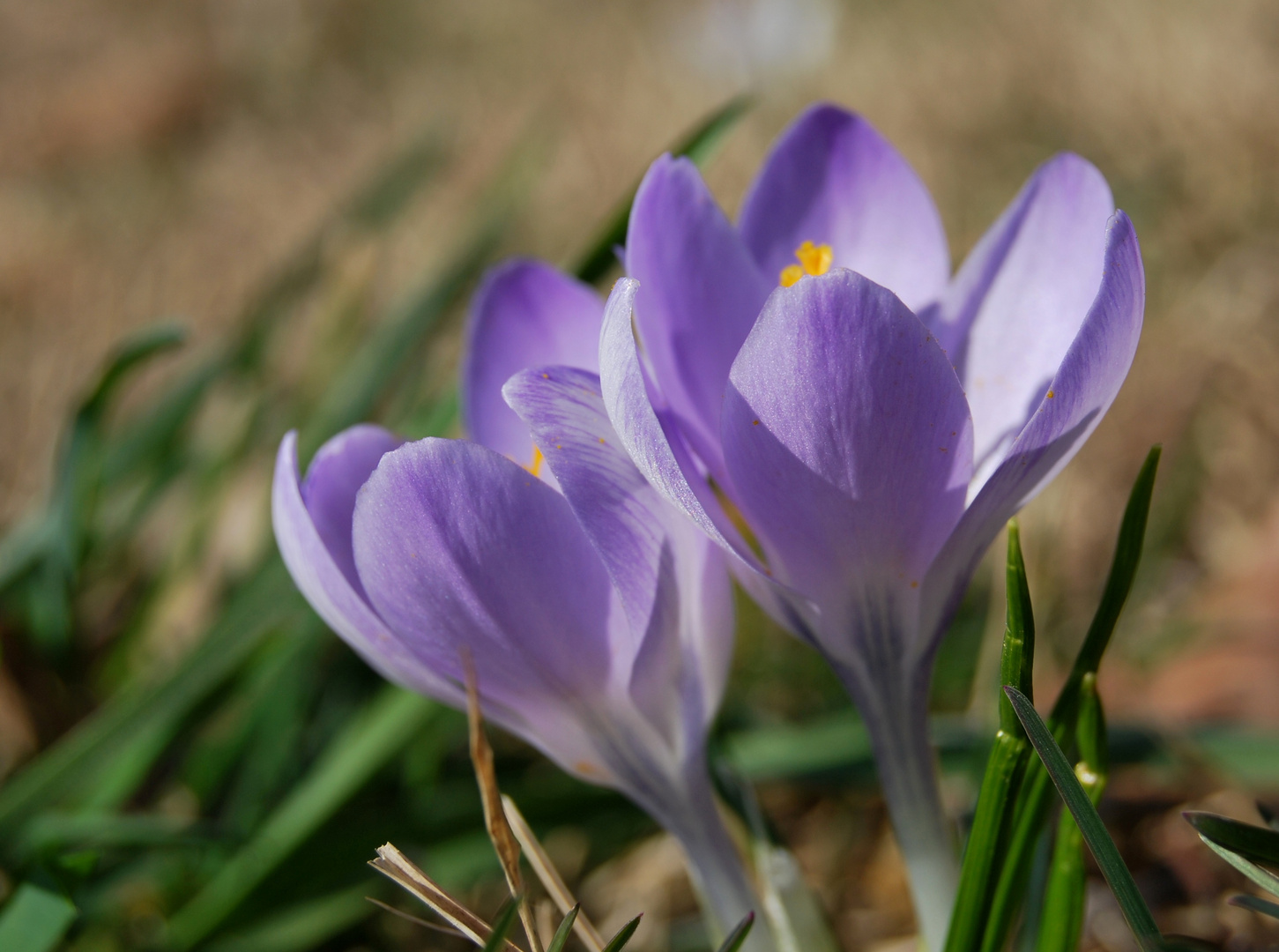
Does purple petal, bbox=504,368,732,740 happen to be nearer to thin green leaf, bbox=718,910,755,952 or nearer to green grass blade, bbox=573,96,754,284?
thin green leaf, bbox=718,910,755,952

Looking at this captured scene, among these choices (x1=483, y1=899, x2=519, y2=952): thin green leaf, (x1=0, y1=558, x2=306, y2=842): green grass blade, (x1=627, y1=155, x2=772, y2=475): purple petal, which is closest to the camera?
(x1=483, y1=899, x2=519, y2=952): thin green leaf

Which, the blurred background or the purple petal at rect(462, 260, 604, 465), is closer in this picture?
the purple petal at rect(462, 260, 604, 465)

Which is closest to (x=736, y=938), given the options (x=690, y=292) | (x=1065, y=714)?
(x=1065, y=714)

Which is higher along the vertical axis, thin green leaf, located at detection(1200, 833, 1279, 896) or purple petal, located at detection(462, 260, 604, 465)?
purple petal, located at detection(462, 260, 604, 465)

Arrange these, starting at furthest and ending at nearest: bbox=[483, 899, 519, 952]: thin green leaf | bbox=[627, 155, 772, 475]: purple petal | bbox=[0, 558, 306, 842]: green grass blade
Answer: bbox=[0, 558, 306, 842]: green grass blade → bbox=[627, 155, 772, 475]: purple petal → bbox=[483, 899, 519, 952]: thin green leaf

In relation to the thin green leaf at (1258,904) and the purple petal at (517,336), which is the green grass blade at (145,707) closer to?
the purple petal at (517,336)

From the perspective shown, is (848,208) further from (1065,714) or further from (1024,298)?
(1065,714)

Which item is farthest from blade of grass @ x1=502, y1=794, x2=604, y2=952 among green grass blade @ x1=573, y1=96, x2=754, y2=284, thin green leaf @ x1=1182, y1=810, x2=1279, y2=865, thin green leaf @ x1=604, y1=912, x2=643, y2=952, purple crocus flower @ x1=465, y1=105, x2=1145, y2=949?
green grass blade @ x1=573, y1=96, x2=754, y2=284
